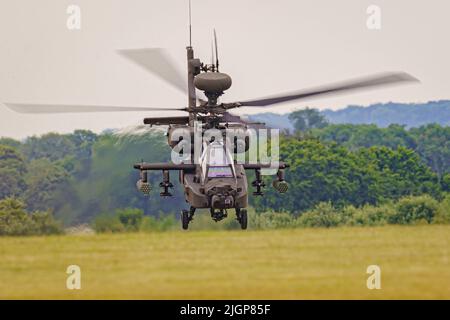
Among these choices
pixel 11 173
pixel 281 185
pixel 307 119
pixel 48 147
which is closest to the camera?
pixel 281 185

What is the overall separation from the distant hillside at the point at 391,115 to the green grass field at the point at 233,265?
1837 centimetres

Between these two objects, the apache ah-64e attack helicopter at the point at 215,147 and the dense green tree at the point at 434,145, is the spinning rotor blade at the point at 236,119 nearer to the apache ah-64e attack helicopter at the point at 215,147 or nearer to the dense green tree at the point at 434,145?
the apache ah-64e attack helicopter at the point at 215,147

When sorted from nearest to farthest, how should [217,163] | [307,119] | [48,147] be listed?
1. [217,163]
2. [48,147]
3. [307,119]

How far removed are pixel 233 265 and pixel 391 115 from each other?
1109 inches

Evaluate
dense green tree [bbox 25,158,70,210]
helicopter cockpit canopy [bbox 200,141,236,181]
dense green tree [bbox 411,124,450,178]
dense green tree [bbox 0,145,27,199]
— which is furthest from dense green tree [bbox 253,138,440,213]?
helicopter cockpit canopy [bbox 200,141,236,181]

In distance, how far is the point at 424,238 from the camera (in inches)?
1409

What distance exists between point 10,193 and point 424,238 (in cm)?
1334

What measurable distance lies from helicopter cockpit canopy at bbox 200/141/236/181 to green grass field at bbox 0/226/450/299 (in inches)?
95.1

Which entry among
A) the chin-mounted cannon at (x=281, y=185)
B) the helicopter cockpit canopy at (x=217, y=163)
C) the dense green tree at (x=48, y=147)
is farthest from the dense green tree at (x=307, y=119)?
the helicopter cockpit canopy at (x=217, y=163)

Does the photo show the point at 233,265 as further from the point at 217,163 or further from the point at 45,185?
the point at 45,185

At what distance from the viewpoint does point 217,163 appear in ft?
99.1

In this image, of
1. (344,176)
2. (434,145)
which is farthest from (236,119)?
(434,145)

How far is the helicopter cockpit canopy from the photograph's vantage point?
30188 mm

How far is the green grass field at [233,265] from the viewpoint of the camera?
29312 mm
